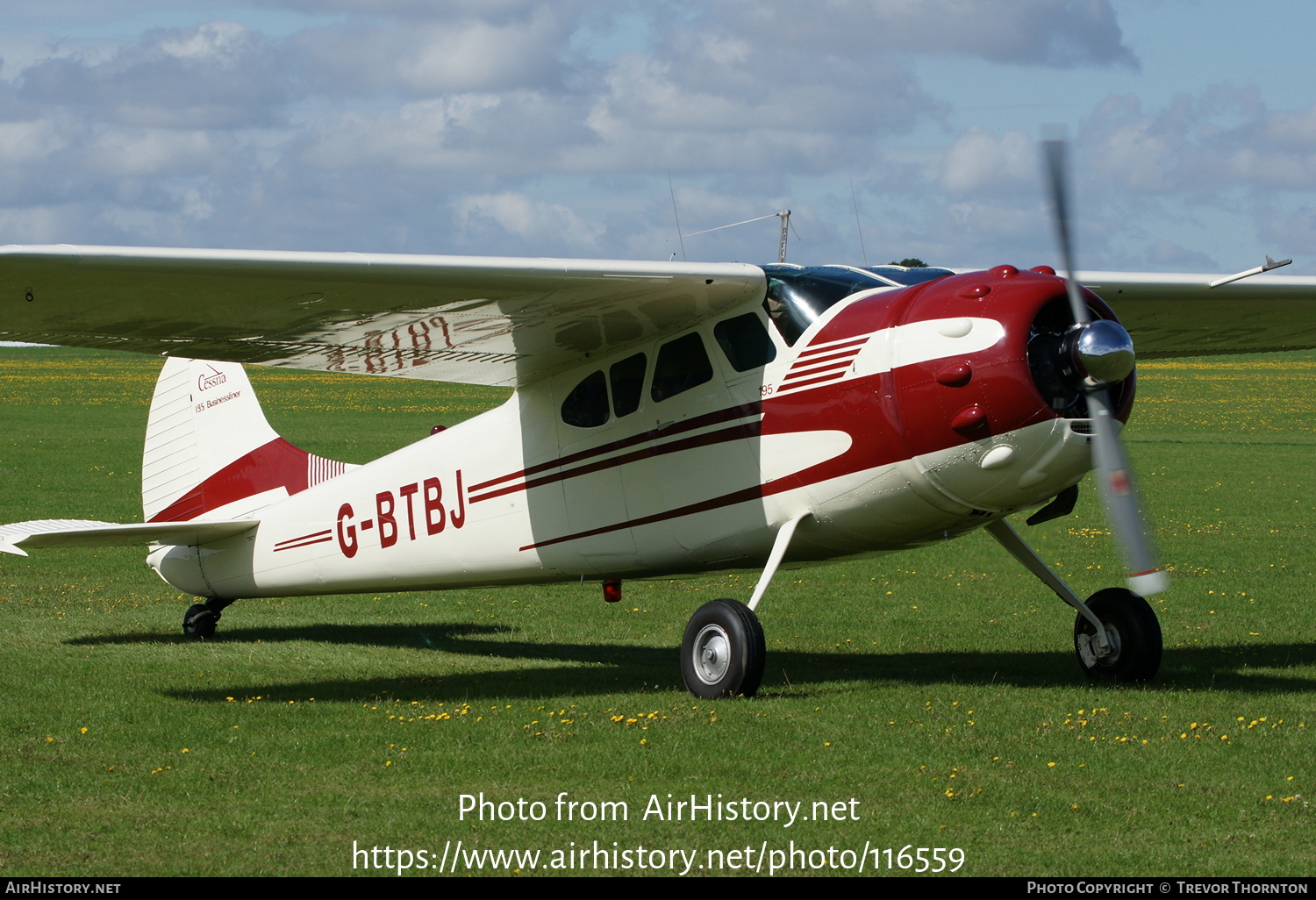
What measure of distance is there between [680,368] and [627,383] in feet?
1.77

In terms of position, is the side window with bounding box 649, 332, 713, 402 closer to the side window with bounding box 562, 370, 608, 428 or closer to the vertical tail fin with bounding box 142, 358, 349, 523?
the side window with bounding box 562, 370, 608, 428

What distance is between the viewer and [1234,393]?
56.7 metres

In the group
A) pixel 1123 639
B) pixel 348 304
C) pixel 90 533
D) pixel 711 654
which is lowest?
pixel 1123 639

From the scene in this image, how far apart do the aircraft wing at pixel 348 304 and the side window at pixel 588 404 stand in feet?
0.69

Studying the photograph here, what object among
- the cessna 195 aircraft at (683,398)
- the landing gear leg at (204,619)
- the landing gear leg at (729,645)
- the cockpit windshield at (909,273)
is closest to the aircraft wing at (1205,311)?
the cessna 195 aircraft at (683,398)

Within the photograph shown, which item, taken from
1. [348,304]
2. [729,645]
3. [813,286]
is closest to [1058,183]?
[813,286]

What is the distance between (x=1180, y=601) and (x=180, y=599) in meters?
10.4

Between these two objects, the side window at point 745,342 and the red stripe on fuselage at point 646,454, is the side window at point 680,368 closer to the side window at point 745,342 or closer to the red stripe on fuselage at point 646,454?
the side window at point 745,342

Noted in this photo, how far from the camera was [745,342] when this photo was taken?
9352 mm

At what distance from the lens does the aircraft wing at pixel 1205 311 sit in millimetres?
10672

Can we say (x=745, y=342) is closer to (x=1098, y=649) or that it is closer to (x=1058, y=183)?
(x=1058, y=183)
